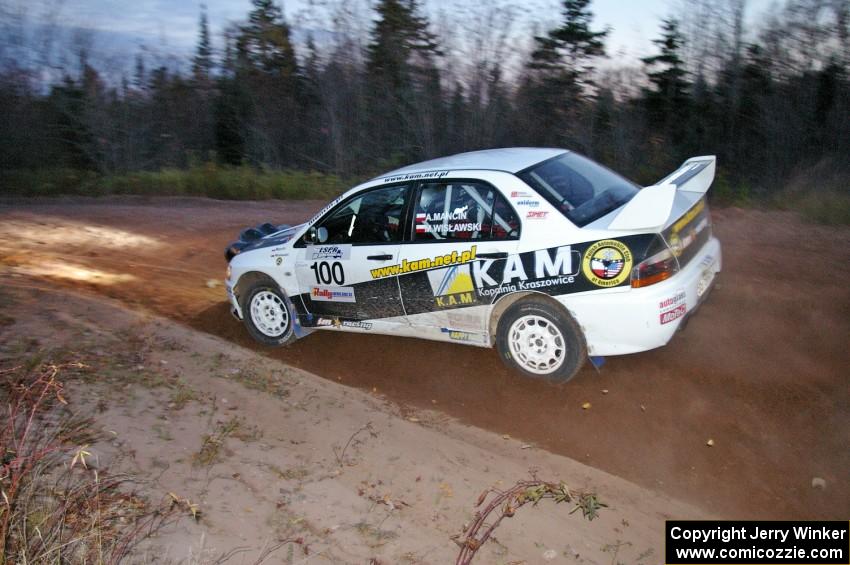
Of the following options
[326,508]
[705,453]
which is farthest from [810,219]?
[326,508]

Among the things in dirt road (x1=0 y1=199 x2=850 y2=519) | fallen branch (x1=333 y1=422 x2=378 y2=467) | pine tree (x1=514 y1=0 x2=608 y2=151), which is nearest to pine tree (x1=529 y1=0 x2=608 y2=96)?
pine tree (x1=514 y1=0 x2=608 y2=151)

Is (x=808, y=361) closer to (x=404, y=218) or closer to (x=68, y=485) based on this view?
(x=404, y=218)

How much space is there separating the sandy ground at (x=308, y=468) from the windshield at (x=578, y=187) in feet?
5.77

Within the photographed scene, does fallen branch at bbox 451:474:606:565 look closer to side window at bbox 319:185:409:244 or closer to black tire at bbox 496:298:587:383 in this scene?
black tire at bbox 496:298:587:383

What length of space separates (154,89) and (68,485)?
2174 centimetres

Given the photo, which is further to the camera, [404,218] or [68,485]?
[404,218]

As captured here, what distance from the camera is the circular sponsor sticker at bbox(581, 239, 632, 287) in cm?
497

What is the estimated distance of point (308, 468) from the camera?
4.43 m

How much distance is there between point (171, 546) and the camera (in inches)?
139

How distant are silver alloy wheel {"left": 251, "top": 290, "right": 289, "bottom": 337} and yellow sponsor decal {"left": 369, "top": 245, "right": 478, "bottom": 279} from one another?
122cm

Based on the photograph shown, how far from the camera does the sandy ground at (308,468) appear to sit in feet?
12.2

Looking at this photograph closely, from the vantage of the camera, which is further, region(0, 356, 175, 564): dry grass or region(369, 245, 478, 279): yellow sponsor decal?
region(369, 245, 478, 279): yellow sponsor decal

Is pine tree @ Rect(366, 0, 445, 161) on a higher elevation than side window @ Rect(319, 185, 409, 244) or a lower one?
higher

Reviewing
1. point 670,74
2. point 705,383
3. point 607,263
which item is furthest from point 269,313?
point 670,74
